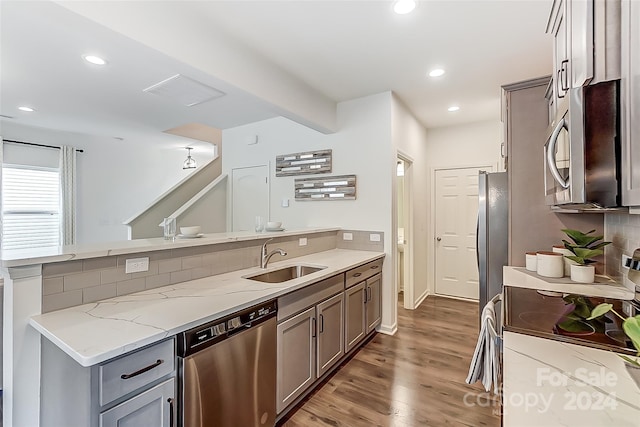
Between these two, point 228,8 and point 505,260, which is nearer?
point 228,8

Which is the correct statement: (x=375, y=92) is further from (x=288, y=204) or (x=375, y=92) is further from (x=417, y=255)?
(x=417, y=255)

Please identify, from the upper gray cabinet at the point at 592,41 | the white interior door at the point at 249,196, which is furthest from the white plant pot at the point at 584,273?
the white interior door at the point at 249,196

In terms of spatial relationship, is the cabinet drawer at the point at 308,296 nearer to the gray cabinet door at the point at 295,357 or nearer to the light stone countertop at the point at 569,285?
the gray cabinet door at the point at 295,357

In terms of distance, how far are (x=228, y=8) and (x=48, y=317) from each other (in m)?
2.05

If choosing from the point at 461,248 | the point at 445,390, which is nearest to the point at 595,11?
the point at 445,390

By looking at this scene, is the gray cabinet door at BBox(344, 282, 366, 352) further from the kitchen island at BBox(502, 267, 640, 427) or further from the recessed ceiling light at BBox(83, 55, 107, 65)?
the recessed ceiling light at BBox(83, 55, 107, 65)

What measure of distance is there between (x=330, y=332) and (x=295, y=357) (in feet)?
1.52

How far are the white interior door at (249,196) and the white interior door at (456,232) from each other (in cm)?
276

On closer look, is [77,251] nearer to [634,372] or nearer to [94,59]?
[94,59]

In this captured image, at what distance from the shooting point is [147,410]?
1.18 metres

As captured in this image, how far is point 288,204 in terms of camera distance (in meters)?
4.18

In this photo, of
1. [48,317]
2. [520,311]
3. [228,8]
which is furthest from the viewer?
[228,8]

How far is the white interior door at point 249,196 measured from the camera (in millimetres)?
4465

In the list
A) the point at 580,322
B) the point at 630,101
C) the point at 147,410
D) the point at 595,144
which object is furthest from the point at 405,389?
the point at 630,101
